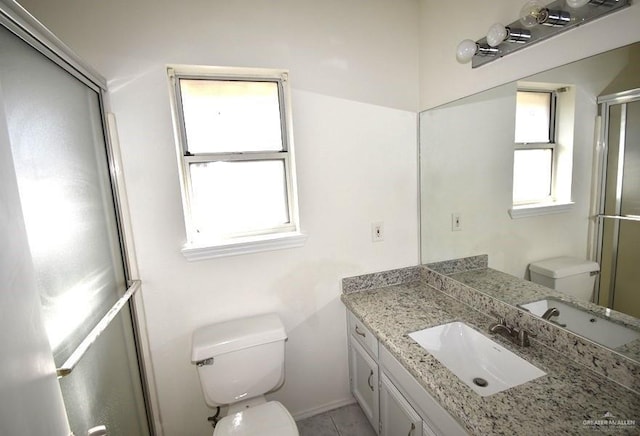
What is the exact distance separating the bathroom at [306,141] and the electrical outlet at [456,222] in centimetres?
4

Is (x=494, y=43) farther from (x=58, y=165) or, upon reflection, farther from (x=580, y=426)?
(x=58, y=165)

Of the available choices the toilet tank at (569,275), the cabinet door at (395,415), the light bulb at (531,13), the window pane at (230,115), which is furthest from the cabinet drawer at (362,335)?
the light bulb at (531,13)

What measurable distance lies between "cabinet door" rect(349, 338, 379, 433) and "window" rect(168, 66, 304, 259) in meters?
0.74

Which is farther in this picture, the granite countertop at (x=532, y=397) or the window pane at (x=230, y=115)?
the window pane at (x=230, y=115)

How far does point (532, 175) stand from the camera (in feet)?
4.13

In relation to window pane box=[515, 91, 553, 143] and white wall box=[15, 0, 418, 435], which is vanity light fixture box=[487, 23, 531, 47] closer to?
window pane box=[515, 91, 553, 143]

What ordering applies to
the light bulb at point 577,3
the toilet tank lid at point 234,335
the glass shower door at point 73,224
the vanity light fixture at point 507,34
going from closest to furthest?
1. the glass shower door at point 73,224
2. the light bulb at point 577,3
3. the vanity light fixture at point 507,34
4. the toilet tank lid at point 234,335

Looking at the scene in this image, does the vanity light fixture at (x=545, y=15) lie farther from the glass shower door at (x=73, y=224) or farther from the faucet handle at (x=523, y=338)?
the glass shower door at (x=73, y=224)

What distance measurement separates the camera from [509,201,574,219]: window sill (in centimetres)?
114

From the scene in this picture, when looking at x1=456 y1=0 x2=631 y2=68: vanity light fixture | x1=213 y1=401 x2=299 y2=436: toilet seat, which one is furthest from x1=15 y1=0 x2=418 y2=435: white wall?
x1=456 y1=0 x2=631 y2=68: vanity light fixture

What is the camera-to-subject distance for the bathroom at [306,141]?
4.17 ft

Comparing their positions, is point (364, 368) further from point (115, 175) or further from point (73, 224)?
point (115, 175)

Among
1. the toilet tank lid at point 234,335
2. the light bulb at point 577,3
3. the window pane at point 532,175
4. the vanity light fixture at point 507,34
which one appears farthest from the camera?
the toilet tank lid at point 234,335

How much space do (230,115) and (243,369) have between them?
131 cm
